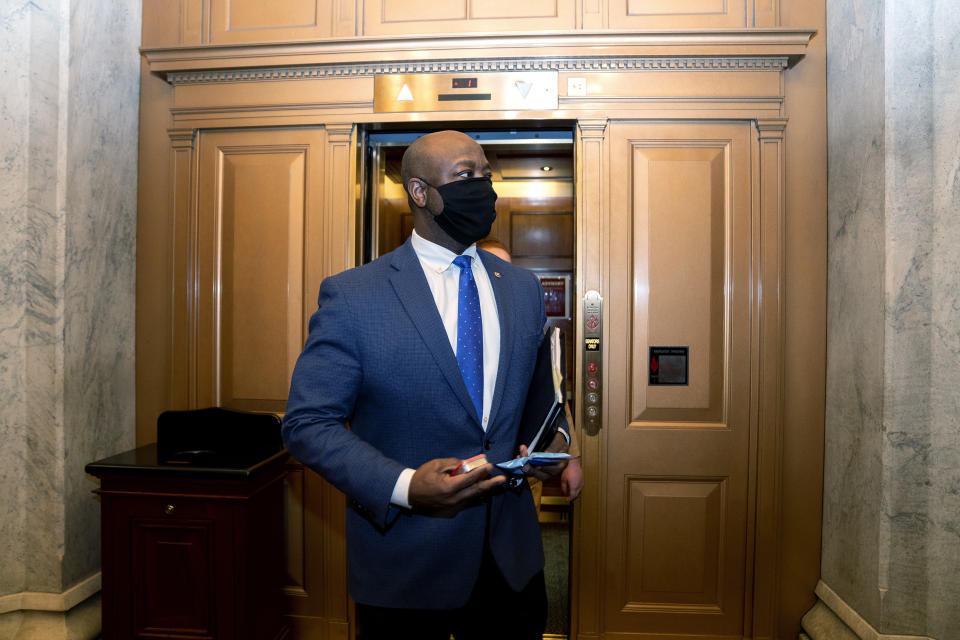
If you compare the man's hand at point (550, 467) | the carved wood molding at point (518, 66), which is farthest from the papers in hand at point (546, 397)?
the carved wood molding at point (518, 66)

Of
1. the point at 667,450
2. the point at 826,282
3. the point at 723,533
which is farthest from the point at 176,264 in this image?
the point at 826,282

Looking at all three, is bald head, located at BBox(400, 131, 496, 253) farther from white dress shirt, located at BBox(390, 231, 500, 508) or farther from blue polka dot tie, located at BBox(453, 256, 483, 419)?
blue polka dot tie, located at BBox(453, 256, 483, 419)

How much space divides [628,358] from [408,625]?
1685mm

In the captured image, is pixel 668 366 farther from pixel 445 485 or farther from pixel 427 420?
pixel 445 485

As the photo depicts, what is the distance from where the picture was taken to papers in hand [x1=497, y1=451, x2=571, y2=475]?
110 cm

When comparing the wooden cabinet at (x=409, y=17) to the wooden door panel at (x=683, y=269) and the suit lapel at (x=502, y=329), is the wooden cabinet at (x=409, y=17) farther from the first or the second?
the suit lapel at (x=502, y=329)

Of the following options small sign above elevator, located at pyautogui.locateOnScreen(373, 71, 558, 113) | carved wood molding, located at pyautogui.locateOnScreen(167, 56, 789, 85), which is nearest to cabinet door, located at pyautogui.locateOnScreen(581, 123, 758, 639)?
carved wood molding, located at pyautogui.locateOnScreen(167, 56, 789, 85)

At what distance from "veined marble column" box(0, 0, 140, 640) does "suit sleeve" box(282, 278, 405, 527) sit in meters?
1.87

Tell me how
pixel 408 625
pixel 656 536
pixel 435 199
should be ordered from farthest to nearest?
1. pixel 656 536
2. pixel 435 199
3. pixel 408 625

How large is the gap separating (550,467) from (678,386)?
5.20 feet

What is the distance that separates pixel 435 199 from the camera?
1.41 meters

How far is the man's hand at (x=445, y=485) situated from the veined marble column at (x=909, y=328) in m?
1.91

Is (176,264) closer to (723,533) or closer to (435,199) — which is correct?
(435,199)

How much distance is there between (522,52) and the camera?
8.43ft
